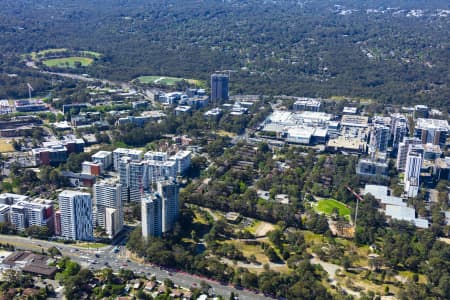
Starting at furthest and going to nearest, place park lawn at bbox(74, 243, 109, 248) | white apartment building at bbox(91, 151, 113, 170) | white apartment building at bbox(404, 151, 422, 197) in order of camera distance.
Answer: white apartment building at bbox(91, 151, 113, 170), white apartment building at bbox(404, 151, 422, 197), park lawn at bbox(74, 243, 109, 248)

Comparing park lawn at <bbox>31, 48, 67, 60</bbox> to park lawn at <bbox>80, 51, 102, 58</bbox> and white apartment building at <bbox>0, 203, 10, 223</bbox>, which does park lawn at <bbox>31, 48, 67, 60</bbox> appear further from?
white apartment building at <bbox>0, 203, 10, 223</bbox>

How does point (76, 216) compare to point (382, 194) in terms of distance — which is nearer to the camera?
point (76, 216)

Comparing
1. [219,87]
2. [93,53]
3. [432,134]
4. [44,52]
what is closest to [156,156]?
[219,87]

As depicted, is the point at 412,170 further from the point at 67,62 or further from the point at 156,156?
the point at 67,62

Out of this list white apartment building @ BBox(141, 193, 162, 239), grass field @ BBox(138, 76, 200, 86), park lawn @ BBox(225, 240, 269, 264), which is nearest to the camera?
white apartment building @ BBox(141, 193, 162, 239)

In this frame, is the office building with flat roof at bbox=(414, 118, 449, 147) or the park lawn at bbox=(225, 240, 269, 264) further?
the office building with flat roof at bbox=(414, 118, 449, 147)

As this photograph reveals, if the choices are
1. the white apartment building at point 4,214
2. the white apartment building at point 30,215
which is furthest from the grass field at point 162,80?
the white apartment building at point 30,215

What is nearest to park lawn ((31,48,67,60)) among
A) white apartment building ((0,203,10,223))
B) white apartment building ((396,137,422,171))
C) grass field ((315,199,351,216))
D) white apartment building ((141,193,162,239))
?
white apartment building ((0,203,10,223))
